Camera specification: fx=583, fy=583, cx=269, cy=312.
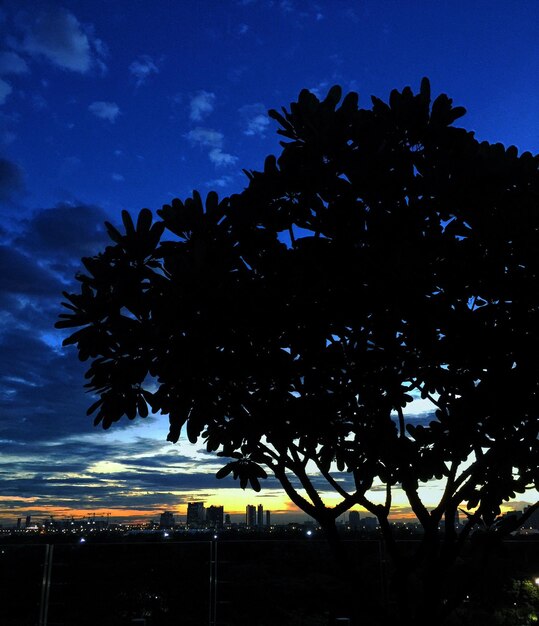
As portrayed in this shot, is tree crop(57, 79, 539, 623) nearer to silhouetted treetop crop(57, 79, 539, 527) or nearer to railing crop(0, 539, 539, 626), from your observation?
silhouetted treetop crop(57, 79, 539, 527)

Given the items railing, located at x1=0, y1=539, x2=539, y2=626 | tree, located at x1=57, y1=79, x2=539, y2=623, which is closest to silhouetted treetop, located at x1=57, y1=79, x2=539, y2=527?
tree, located at x1=57, y1=79, x2=539, y2=623

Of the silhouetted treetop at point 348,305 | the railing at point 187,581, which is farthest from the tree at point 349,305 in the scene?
the railing at point 187,581

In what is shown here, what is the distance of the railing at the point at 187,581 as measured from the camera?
9.40m

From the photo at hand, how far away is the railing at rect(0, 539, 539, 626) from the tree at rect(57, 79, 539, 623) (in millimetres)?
5270

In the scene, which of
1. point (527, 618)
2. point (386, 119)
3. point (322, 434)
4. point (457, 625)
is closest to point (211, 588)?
point (457, 625)

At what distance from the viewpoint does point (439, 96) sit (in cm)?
582

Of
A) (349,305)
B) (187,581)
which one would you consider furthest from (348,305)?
(187,581)

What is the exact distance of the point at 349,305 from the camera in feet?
17.6

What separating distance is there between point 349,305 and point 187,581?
312 inches

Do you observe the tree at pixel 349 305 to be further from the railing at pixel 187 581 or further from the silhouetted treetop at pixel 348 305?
the railing at pixel 187 581

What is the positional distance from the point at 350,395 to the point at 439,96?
310 centimetres

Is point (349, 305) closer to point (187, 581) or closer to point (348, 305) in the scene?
point (348, 305)

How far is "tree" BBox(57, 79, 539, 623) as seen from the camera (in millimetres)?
5051

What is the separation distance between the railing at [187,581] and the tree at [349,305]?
17.3 feet
